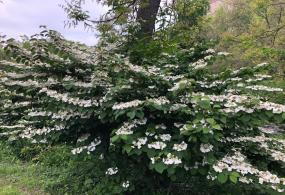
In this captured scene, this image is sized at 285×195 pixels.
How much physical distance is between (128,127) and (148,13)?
3.72 metres

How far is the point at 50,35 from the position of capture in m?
5.09

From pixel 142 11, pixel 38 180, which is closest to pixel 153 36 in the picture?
pixel 142 11

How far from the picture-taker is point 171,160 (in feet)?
11.1

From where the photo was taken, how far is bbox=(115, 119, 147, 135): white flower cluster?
3613 mm

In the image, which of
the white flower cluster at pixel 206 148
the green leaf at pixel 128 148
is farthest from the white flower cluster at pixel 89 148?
the white flower cluster at pixel 206 148

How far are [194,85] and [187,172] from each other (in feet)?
3.40

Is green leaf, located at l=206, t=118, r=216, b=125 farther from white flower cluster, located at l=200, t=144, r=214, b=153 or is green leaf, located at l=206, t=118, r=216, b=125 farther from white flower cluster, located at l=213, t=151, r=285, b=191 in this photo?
white flower cluster, located at l=213, t=151, r=285, b=191

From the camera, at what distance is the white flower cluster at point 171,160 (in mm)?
3375

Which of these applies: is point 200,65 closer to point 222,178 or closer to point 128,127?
point 128,127

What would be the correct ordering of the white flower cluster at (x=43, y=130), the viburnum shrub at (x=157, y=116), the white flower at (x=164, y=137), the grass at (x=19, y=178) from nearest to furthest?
1. the viburnum shrub at (x=157, y=116)
2. the white flower at (x=164, y=137)
3. the white flower cluster at (x=43, y=130)
4. the grass at (x=19, y=178)

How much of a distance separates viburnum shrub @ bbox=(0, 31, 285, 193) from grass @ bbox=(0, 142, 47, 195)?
0.76 m

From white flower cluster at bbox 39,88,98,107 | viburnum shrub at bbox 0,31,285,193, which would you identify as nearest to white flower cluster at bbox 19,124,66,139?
viburnum shrub at bbox 0,31,285,193

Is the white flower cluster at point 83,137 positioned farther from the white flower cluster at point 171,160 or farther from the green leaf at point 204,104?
the green leaf at point 204,104

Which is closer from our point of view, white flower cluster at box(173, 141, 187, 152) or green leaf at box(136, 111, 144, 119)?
white flower cluster at box(173, 141, 187, 152)
